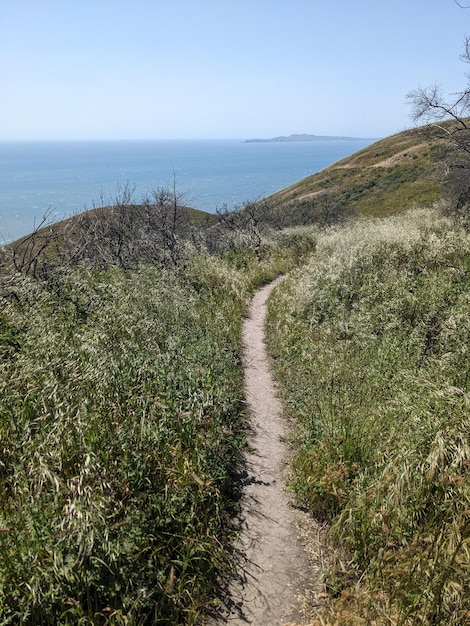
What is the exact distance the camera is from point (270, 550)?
A: 4797 mm

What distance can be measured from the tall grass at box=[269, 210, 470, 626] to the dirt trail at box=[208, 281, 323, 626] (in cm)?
28

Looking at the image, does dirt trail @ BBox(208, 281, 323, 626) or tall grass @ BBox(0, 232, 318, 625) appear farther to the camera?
dirt trail @ BBox(208, 281, 323, 626)

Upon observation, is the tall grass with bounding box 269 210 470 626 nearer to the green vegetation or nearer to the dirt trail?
the green vegetation

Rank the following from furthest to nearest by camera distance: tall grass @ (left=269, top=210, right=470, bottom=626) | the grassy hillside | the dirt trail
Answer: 1. the grassy hillside
2. the dirt trail
3. tall grass @ (left=269, top=210, right=470, bottom=626)

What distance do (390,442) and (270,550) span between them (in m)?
1.90

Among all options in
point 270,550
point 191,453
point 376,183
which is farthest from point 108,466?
point 376,183

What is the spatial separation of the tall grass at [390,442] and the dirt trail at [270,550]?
28 centimetres

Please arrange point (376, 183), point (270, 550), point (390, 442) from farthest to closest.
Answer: point (376, 183)
point (390, 442)
point (270, 550)

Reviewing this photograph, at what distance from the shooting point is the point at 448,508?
400 centimetres

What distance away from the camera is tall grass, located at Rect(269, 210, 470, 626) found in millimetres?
3658

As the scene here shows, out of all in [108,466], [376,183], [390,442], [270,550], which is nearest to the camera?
[108,466]

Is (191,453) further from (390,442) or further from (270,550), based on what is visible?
(390,442)

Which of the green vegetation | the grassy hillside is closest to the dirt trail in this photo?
the green vegetation

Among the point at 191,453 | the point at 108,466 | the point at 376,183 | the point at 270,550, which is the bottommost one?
the point at 270,550
